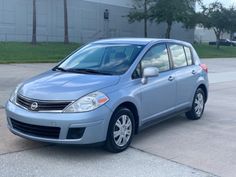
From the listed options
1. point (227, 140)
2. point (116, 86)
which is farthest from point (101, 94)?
point (227, 140)

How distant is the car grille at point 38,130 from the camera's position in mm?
5242

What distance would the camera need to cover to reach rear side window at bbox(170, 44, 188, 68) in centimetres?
730

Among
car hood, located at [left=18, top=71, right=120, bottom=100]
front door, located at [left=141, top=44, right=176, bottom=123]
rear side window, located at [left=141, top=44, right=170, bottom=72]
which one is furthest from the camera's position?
rear side window, located at [left=141, top=44, right=170, bottom=72]

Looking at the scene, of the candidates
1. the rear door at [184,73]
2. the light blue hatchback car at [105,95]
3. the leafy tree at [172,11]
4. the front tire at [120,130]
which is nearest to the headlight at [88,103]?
the light blue hatchback car at [105,95]

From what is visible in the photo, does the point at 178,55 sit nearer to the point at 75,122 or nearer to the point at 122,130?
the point at 122,130

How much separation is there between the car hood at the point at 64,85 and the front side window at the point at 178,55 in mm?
A: 1799

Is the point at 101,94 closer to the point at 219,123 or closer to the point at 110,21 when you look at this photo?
the point at 219,123

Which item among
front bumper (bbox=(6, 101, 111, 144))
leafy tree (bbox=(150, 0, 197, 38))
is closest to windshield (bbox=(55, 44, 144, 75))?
front bumper (bbox=(6, 101, 111, 144))

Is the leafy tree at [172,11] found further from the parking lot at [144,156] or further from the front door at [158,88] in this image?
the front door at [158,88]

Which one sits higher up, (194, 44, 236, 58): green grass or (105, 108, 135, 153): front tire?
(105, 108, 135, 153): front tire

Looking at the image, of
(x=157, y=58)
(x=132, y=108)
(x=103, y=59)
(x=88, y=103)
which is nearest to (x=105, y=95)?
(x=88, y=103)

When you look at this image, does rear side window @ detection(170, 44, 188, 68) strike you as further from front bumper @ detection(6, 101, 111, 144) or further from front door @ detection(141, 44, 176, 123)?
front bumper @ detection(6, 101, 111, 144)

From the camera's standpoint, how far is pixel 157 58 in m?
6.75

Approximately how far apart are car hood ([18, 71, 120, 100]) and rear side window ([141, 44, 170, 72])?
2.64ft
